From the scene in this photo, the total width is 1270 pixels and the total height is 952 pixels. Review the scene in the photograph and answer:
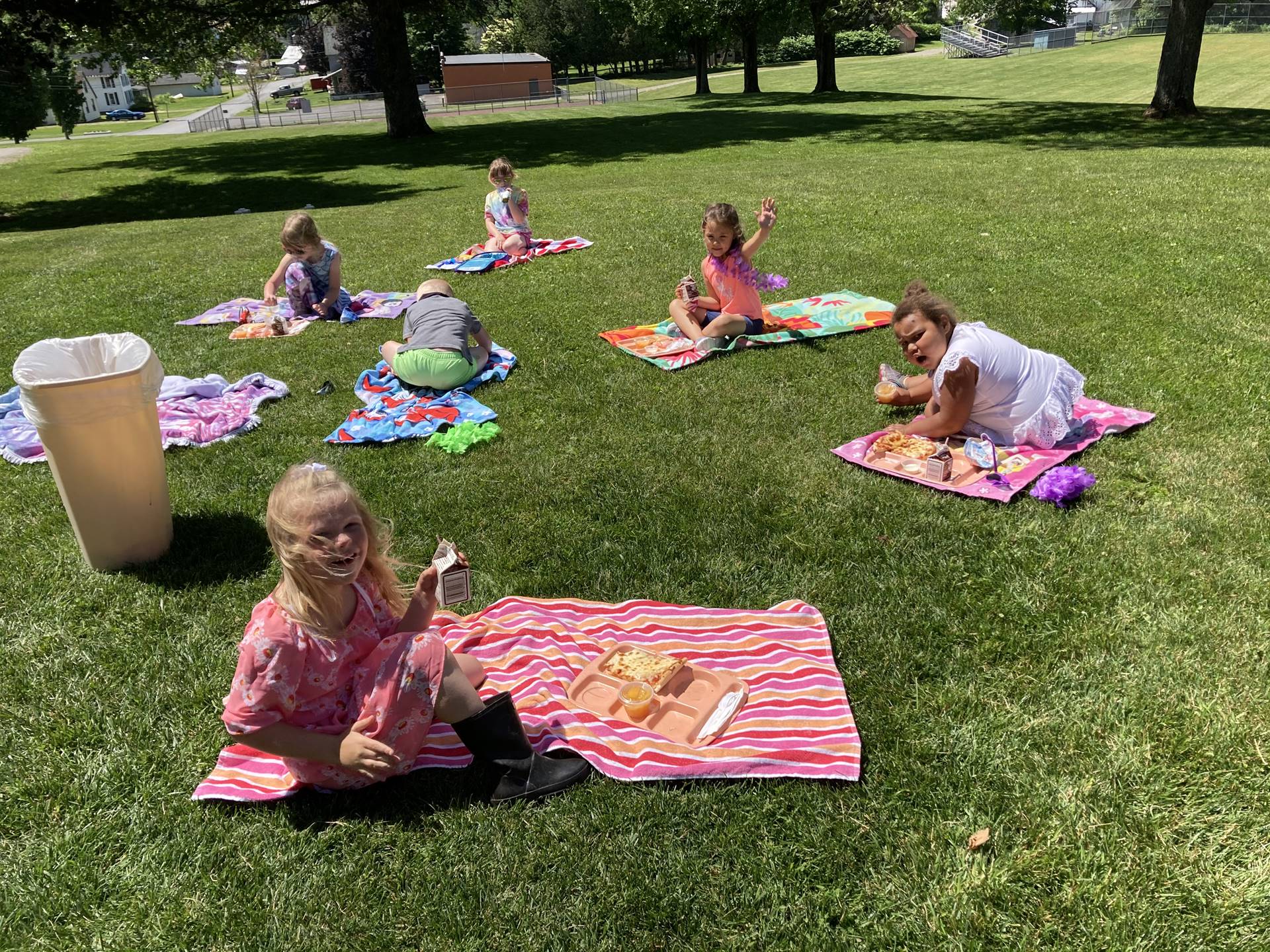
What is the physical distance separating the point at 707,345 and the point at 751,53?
37.4m

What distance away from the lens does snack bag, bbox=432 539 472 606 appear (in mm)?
2934

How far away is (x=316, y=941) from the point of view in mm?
2537

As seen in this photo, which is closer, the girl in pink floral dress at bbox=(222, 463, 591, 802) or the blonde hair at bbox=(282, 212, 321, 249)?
the girl in pink floral dress at bbox=(222, 463, 591, 802)

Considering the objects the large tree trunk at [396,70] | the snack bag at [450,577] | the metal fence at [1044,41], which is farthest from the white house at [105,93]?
the snack bag at [450,577]

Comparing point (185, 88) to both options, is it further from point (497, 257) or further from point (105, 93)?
point (497, 257)

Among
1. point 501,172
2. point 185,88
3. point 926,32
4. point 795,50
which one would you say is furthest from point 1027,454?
point 185,88

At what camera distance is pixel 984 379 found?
200 inches

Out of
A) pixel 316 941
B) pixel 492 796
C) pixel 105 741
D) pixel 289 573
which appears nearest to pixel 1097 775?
pixel 492 796

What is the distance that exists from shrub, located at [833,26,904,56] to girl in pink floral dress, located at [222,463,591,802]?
74.6 metres

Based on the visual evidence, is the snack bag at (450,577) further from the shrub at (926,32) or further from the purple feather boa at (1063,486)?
the shrub at (926,32)

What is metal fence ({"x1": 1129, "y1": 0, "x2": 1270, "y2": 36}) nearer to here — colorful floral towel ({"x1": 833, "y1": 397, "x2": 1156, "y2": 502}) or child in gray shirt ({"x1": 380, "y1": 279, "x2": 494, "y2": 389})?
colorful floral towel ({"x1": 833, "y1": 397, "x2": 1156, "y2": 502})

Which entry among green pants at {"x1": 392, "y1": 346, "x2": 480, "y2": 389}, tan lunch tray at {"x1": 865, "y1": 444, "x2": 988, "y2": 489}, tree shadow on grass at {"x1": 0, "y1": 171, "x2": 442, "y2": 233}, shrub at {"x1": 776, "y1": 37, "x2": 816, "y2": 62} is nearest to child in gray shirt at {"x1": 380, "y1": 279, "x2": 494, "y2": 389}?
green pants at {"x1": 392, "y1": 346, "x2": 480, "y2": 389}

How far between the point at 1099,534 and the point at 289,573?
3.77m

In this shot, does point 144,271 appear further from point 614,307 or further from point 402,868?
point 402,868
